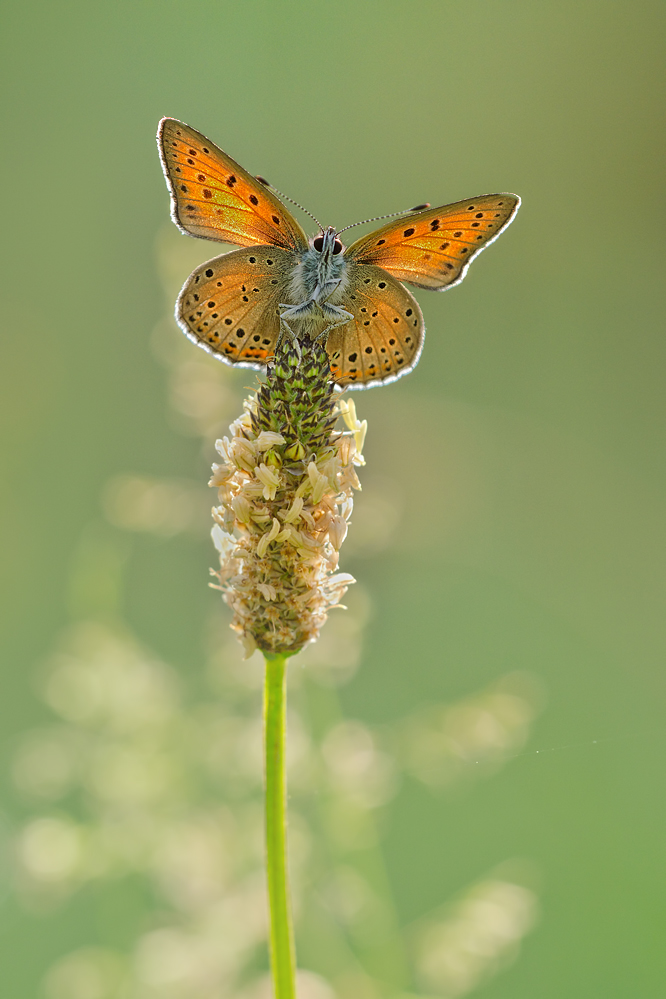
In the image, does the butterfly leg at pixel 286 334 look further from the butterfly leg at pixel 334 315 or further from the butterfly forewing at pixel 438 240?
the butterfly forewing at pixel 438 240

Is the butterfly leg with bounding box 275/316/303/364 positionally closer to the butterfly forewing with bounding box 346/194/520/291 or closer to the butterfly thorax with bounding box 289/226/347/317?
the butterfly thorax with bounding box 289/226/347/317

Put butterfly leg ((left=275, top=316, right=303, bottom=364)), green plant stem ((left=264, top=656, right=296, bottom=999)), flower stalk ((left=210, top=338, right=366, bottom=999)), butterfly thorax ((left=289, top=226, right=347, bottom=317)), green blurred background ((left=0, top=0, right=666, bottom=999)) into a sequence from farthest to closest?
green blurred background ((left=0, top=0, right=666, bottom=999)) < butterfly thorax ((left=289, top=226, right=347, bottom=317)) < butterfly leg ((left=275, top=316, right=303, bottom=364)) < flower stalk ((left=210, top=338, right=366, bottom=999)) < green plant stem ((left=264, top=656, right=296, bottom=999))

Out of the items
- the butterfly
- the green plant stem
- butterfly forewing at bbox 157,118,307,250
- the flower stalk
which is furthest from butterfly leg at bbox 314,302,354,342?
the green plant stem

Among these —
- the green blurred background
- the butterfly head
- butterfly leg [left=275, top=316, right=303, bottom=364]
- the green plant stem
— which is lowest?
the green plant stem

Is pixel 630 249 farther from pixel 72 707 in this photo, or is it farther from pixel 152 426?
pixel 72 707

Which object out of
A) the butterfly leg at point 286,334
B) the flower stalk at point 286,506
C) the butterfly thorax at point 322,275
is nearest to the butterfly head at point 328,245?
the butterfly thorax at point 322,275

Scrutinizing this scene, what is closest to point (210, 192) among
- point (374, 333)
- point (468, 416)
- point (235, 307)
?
point (235, 307)

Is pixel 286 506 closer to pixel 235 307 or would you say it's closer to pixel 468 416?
pixel 235 307
